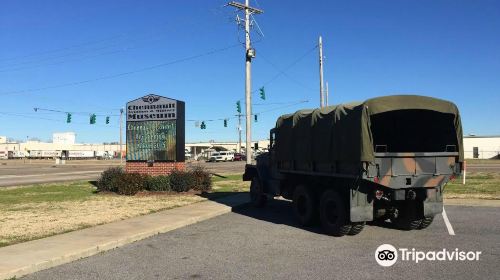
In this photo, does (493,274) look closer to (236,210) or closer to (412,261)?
(412,261)

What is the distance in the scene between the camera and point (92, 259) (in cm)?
884

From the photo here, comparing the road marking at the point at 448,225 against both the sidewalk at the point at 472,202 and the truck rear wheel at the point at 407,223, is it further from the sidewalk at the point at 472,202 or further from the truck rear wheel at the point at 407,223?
the sidewalk at the point at 472,202

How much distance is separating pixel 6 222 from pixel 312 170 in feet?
25.7

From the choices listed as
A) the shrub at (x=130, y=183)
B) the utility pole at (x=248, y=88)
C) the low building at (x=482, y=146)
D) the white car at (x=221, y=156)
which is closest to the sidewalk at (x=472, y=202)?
the shrub at (x=130, y=183)

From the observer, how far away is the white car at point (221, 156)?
8712cm

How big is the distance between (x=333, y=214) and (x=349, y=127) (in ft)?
6.81

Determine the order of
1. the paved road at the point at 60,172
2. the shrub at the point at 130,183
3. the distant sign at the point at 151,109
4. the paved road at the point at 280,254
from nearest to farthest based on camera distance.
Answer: the paved road at the point at 280,254 → the shrub at the point at 130,183 → the distant sign at the point at 151,109 → the paved road at the point at 60,172

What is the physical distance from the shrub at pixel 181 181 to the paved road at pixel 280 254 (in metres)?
8.24

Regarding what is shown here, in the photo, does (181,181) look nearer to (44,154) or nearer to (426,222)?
(426,222)

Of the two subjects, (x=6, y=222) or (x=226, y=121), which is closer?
(x=6, y=222)

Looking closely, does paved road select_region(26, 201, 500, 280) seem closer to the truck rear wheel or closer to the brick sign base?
the truck rear wheel

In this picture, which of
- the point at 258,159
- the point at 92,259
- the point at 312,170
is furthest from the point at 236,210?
the point at 92,259

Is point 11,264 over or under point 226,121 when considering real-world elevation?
under

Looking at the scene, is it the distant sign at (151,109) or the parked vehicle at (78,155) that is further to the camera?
the parked vehicle at (78,155)
